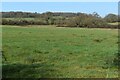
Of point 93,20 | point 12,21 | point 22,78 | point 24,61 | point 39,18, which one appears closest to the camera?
point 22,78

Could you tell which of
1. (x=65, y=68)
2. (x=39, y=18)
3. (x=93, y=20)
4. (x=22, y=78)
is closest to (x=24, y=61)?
(x=65, y=68)

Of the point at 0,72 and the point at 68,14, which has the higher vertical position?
the point at 68,14

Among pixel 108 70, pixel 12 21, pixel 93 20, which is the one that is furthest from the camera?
pixel 93 20

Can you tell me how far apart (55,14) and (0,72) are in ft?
204

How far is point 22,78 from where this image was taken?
36.1 feet

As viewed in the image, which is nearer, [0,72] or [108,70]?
[0,72]

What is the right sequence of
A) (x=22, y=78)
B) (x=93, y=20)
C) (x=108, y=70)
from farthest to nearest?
(x=93, y=20)
(x=108, y=70)
(x=22, y=78)

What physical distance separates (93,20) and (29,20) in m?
10.9

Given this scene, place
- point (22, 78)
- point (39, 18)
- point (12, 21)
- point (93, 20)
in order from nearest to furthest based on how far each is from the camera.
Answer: point (22, 78) < point (12, 21) < point (93, 20) < point (39, 18)

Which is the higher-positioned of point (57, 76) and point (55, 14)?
point (55, 14)

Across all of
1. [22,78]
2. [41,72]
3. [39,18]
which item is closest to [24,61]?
[41,72]

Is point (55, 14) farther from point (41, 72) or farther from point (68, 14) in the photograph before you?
point (41, 72)

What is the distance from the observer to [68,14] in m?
73.6

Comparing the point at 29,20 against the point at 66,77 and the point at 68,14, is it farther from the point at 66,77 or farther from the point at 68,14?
the point at 66,77
